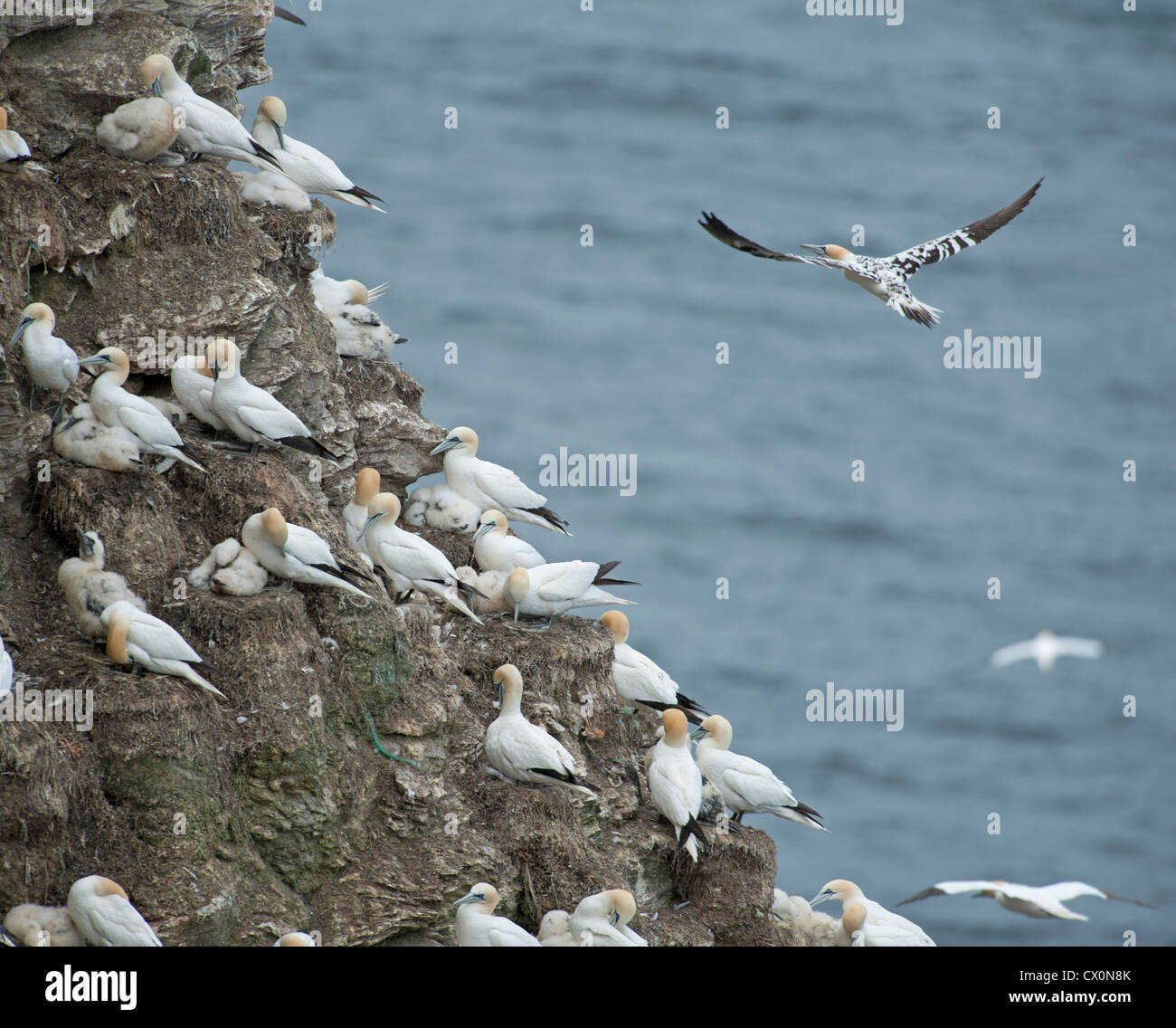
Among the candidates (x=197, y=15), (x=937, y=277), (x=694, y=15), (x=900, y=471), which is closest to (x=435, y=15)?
(x=694, y=15)

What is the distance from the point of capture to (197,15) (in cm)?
1325

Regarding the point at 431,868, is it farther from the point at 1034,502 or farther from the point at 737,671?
the point at 1034,502

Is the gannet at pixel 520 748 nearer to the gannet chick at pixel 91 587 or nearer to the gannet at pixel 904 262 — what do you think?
the gannet chick at pixel 91 587

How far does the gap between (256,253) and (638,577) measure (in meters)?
47.2

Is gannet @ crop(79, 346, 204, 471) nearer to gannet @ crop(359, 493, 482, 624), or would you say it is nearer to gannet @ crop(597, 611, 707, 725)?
gannet @ crop(359, 493, 482, 624)

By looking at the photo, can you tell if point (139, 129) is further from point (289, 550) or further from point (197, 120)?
point (289, 550)

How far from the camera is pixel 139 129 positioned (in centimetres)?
1181

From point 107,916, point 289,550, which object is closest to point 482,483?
point 289,550

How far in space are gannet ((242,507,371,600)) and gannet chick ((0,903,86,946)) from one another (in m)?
2.68

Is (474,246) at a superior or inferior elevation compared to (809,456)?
superior

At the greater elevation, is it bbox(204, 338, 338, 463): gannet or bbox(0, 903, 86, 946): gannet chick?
bbox(204, 338, 338, 463): gannet

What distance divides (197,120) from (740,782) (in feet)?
21.6

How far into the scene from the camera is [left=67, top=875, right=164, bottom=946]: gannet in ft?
29.4

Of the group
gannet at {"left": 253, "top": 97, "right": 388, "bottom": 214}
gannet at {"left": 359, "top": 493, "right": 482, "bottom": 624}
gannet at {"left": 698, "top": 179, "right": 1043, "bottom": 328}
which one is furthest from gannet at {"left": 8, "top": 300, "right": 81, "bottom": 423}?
gannet at {"left": 698, "top": 179, "right": 1043, "bottom": 328}
